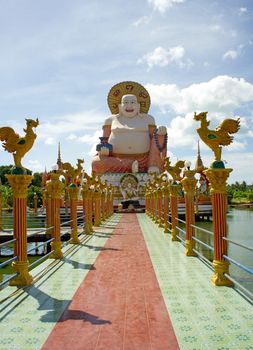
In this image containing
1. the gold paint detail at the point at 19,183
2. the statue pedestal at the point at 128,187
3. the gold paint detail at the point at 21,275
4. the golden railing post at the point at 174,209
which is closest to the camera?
the gold paint detail at the point at 21,275

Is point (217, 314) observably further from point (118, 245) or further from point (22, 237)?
point (118, 245)

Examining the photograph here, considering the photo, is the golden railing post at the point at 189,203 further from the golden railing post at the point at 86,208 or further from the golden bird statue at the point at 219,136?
the golden railing post at the point at 86,208

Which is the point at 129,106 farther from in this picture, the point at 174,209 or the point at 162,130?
the point at 174,209

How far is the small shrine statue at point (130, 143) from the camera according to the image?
38.0 metres

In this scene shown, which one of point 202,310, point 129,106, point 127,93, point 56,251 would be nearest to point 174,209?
point 56,251

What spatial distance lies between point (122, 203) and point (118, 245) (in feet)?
78.2

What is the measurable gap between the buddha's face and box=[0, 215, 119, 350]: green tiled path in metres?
31.7

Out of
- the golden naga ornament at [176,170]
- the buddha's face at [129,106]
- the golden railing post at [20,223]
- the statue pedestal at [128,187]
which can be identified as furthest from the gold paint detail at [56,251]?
the buddha's face at [129,106]

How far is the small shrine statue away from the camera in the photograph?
125ft

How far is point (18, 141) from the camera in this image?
231 inches

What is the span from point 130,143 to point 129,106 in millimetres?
3760

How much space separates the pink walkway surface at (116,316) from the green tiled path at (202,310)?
150mm

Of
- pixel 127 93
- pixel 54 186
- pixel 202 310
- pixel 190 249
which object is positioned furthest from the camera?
pixel 127 93

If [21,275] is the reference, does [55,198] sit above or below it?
above
